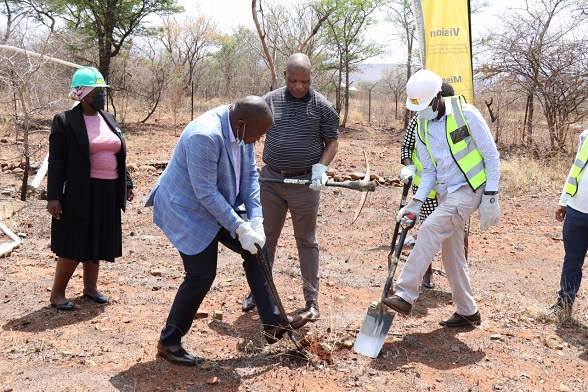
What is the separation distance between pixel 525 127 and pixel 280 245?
33.5 ft

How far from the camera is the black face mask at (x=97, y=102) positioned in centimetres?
394

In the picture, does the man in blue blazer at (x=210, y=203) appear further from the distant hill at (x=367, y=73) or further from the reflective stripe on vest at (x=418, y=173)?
the distant hill at (x=367, y=73)

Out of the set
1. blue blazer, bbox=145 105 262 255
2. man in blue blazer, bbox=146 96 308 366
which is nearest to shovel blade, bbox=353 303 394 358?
man in blue blazer, bbox=146 96 308 366

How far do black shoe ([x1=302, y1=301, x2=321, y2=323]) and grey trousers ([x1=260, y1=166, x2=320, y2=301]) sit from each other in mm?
34

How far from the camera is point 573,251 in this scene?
425cm

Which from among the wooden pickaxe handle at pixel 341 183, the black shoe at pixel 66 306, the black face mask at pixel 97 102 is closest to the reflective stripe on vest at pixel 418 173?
the wooden pickaxe handle at pixel 341 183

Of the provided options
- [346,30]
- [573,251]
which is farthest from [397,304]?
[346,30]

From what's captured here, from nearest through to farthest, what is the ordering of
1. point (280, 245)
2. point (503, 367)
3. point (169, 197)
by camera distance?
point (169, 197) < point (503, 367) < point (280, 245)

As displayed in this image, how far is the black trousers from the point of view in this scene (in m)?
3.13

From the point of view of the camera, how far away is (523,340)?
12.8ft

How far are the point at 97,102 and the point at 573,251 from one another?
133 inches

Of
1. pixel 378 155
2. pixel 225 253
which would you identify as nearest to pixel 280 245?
pixel 225 253

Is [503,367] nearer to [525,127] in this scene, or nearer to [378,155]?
[378,155]

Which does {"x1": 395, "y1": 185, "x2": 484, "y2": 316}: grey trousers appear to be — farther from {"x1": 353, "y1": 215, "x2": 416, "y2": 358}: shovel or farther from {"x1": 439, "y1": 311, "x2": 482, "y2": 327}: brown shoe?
{"x1": 439, "y1": 311, "x2": 482, "y2": 327}: brown shoe
